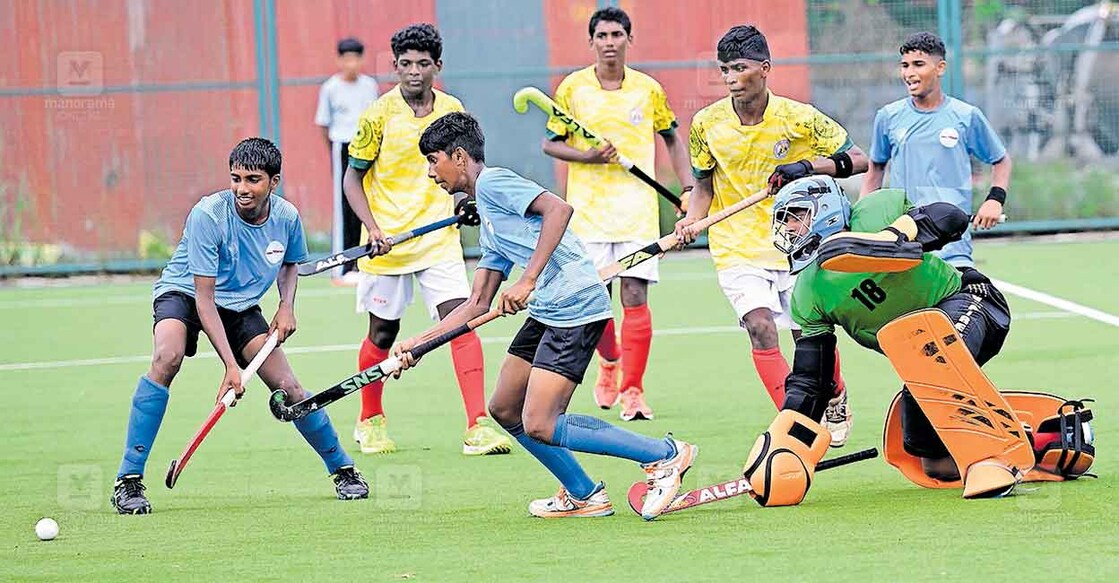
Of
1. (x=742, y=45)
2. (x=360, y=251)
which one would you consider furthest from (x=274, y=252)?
(x=742, y=45)

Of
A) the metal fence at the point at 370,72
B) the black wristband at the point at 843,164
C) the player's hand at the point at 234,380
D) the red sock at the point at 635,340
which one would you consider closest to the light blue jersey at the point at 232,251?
the player's hand at the point at 234,380

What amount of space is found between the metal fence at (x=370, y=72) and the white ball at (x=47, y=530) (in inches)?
397

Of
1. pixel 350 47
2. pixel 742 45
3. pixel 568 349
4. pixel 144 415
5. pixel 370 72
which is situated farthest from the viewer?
pixel 370 72

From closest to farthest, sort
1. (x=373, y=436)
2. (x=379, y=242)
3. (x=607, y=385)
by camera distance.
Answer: (x=379, y=242) → (x=373, y=436) → (x=607, y=385)

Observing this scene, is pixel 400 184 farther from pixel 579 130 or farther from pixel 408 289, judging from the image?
pixel 579 130

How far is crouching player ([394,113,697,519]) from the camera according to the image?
5641 mm

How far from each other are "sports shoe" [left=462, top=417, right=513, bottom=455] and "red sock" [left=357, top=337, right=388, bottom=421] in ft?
1.48

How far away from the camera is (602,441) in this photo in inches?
223

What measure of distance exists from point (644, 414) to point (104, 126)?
357 inches

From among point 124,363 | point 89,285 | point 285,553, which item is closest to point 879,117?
point 285,553

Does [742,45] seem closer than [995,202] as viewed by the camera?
Yes

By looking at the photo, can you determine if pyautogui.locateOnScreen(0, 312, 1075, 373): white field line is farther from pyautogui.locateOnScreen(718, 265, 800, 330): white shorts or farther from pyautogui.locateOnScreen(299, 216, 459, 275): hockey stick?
pyautogui.locateOnScreen(718, 265, 800, 330): white shorts

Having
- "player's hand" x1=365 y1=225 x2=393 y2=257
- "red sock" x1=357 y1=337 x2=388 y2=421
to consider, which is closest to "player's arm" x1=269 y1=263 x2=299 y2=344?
"player's hand" x1=365 y1=225 x2=393 y2=257

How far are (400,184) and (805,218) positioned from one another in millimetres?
2550
